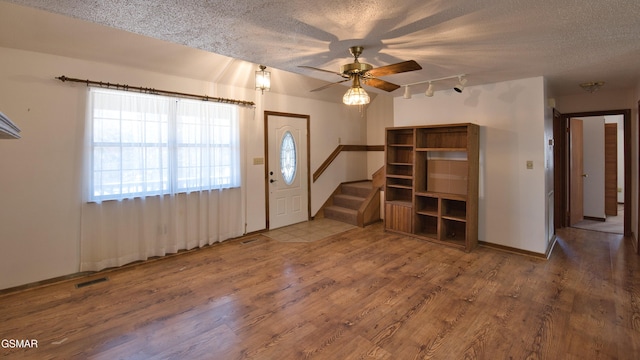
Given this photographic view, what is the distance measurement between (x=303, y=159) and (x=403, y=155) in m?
1.90

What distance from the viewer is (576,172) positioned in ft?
18.2

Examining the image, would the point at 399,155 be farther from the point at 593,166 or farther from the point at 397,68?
the point at 593,166

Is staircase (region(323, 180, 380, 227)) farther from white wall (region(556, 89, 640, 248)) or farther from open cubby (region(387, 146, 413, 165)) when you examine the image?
white wall (region(556, 89, 640, 248))

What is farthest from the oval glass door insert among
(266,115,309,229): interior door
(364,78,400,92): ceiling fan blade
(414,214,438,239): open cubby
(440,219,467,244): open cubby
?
(440,219,467,244): open cubby

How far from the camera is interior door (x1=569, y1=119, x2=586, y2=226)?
5.34m

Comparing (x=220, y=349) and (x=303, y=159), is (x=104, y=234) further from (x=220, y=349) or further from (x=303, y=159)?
(x=303, y=159)

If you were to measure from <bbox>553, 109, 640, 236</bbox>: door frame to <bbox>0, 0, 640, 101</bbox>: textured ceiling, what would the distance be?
1.16 m

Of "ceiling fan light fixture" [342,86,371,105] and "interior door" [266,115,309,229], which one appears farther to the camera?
"interior door" [266,115,309,229]

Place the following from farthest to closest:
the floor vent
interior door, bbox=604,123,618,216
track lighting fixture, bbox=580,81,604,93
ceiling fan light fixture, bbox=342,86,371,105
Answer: interior door, bbox=604,123,618,216, track lighting fixture, bbox=580,81,604,93, the floor vent, ceiling fan light fixture, bbox=342,86,371,105

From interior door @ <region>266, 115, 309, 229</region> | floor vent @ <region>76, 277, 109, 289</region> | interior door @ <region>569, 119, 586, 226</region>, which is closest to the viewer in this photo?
floor vent @ <region>76, 277, 109, 289</region>

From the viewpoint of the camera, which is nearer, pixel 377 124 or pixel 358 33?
pixel 358 33

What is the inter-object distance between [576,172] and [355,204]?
428 centimetres

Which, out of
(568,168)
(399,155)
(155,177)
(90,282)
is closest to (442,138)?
(399,155)

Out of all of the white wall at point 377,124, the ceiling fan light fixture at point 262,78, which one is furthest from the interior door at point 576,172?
the ceiling fan light fixture at point 262,78
